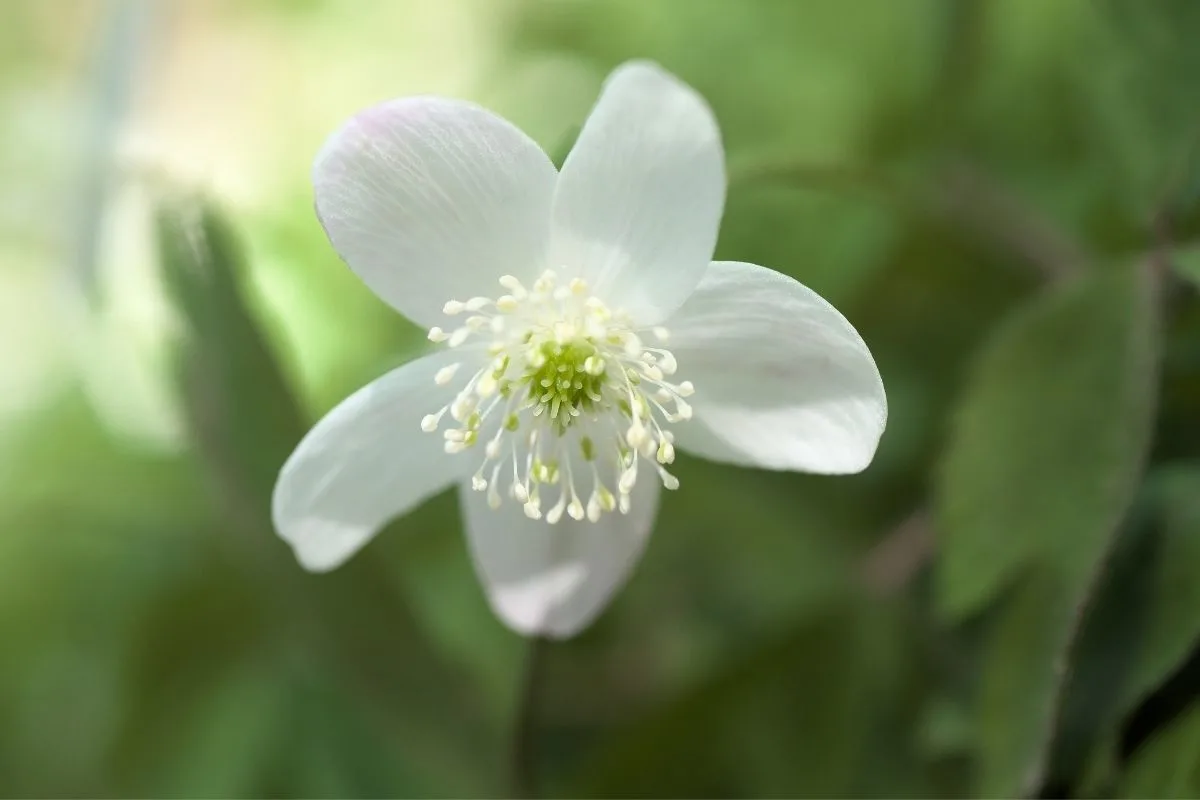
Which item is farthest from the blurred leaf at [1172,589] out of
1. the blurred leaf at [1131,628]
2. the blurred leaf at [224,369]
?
the blurred leaf at [224,369]

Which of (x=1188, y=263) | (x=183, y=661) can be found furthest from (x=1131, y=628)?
(x=183, y=661)

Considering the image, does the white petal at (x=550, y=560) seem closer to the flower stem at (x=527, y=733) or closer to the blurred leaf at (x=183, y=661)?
the flower stem at (x=527, y=733)

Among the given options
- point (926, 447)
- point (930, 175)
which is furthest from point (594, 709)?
point (930, 175)

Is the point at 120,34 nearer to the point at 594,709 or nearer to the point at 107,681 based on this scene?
the point at 107,681

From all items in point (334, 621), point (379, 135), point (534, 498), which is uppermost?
point (379, 135)

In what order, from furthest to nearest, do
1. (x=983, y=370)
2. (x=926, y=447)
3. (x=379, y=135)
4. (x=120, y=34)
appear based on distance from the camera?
(x=120, y=34) < (x=926, y=447) < (x=983, y=370) < (x=379, y=135)

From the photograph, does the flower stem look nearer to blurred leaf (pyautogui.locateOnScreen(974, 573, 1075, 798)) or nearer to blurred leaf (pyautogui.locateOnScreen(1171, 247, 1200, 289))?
blurred leaf (pyautogui.locateOnScreen(974, 573, 1075, 798))


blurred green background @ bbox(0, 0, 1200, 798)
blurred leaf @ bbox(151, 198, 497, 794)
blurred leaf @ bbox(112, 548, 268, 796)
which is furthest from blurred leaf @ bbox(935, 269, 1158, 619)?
blurred leaf @ bbox(112, 548, 268, 796)

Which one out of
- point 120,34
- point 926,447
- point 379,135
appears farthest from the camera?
point 120,34
